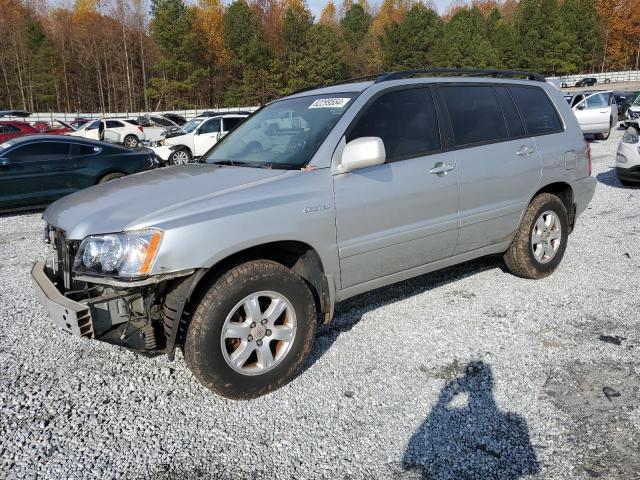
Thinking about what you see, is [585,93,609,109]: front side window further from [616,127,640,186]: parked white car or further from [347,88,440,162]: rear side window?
[347,88,440,162]: rear side window

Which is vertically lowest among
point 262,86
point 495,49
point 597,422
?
point 597,422

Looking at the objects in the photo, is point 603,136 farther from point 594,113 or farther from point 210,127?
point 210,127

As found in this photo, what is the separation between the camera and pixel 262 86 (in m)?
58.7

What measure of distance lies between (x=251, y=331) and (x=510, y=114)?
309 centimetres

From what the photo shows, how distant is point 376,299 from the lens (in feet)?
15.1

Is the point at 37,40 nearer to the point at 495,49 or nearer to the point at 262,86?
the point at 262,86

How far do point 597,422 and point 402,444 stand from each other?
1.08 metres

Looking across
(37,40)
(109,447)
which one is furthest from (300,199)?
(37,40)

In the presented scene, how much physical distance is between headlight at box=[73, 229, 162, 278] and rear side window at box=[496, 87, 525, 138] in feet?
10.7

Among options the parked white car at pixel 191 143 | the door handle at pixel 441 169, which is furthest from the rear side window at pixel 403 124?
the parked white car at pixel 191 143

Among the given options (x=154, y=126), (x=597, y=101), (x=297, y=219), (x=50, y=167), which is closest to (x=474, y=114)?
(x=297, y=219)

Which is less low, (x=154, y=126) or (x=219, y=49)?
(x=219, y=49)

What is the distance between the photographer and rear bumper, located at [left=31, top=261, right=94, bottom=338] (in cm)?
265

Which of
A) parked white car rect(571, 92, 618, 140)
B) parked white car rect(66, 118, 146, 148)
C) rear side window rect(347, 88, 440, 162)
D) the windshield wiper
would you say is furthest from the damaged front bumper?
parked white car rect(66, 118, 146, 148)
